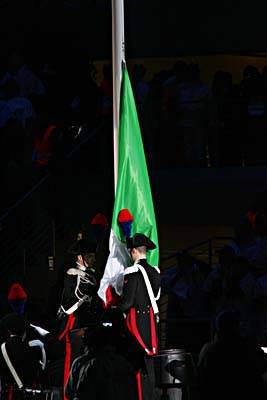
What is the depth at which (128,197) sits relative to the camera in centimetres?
1909

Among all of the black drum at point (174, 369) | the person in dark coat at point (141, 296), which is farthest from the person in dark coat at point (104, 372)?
the person in dark coat at point (141, 296)

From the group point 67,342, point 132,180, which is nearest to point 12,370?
point 67,342

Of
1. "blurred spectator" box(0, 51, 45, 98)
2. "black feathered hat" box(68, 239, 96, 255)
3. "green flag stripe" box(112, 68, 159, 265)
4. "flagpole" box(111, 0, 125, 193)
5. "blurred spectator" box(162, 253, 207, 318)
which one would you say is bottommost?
"blurred spectator" box(162, 253, 207, 318)

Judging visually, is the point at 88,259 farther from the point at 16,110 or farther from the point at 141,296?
the point at 16,110

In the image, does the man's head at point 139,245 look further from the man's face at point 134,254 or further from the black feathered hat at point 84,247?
the black feathered hat at point 84,247

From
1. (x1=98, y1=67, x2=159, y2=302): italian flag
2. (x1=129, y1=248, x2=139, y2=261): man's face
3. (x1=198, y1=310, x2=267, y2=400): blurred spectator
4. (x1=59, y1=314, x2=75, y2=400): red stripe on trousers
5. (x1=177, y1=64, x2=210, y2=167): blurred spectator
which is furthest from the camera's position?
(x1=177, y1=64, x2=210, y2=167): blurred spectator

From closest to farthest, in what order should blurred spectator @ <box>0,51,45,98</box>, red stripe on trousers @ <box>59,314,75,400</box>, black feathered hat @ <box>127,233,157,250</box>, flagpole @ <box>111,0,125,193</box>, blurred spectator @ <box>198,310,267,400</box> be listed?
1. blurred spectator @ <box>198,310,267,400</box>
2. black feathered hat @ <box>127,233,157,250</box>
3. flagpole @ <box>111,0,125,193</box>
4. red stripe on trousers @ <box>59,314,75,400</box>
5. blurred spectator @ <box>0,51,45,98</box>

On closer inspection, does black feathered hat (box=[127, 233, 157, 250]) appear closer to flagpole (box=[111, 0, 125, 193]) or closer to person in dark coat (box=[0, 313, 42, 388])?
flagpole (box=[111, 0, 125, 193])

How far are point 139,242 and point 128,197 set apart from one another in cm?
69

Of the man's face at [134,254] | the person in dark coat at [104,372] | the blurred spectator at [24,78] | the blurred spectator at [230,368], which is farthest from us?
the blurred spectator at [24,78]

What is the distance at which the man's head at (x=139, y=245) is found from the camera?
18609 mm

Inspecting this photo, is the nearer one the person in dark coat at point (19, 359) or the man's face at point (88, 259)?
the person in dark coat at point (19, 359)

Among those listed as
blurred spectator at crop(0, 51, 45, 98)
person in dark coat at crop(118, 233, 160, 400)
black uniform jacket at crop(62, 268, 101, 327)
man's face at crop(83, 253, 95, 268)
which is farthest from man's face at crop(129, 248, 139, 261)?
blurred spectator at crop(0, 51, 45, 98)

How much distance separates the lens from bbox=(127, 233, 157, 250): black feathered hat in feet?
61.0
